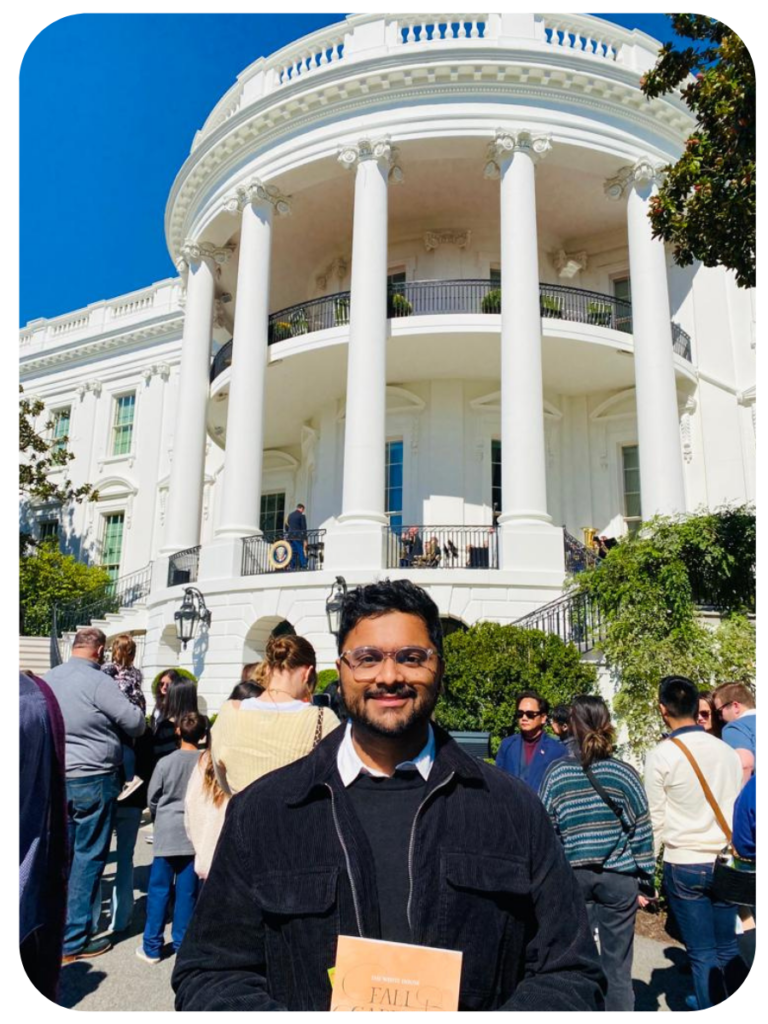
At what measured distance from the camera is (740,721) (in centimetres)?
445

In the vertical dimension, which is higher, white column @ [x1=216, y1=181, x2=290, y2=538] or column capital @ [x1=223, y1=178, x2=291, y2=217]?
column capital @ [x1=223, y1=178, x2=291, y2=217]

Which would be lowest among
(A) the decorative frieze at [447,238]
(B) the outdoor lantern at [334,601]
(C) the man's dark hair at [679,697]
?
(C) the man's dark hair at [679,697]

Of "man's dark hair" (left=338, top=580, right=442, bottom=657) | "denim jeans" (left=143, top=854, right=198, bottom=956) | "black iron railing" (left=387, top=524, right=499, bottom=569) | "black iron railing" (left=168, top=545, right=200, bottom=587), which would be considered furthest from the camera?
"black iron railing" (left=168, top=545, right=200, bottom=587)

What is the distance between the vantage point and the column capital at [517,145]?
16.0 m

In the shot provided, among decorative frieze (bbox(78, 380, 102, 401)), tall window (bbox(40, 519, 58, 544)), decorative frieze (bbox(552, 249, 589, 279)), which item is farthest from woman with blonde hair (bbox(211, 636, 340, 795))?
decorative frieze (bbox(78, 380, 102, 401))

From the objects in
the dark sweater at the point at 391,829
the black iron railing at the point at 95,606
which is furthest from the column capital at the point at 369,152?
the dark sweater at the point at 391,829

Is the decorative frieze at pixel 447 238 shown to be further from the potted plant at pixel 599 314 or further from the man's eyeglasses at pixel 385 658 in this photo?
the man's eyeglasses at pixel 385 658

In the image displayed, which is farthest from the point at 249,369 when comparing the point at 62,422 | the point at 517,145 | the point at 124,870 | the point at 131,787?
the point at 62,422

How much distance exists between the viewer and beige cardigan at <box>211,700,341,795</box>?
10.7 ft

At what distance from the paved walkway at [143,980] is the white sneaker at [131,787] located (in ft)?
3.17

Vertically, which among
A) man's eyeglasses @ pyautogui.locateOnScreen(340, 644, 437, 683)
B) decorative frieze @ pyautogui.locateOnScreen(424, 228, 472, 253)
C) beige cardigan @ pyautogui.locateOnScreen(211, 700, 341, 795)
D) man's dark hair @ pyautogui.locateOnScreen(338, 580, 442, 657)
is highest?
decorative frieze @ pyautogui.locateOnScreen(424, 228, 472, 253)

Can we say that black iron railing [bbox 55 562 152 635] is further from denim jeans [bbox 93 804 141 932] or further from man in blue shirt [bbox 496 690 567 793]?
man in blue shirt [bbox 496 690 567 793]

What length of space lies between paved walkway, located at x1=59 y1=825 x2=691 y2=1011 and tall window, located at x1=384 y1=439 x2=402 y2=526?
13.2m

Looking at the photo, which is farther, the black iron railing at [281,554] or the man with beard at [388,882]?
the black iron railing at [281,554]
